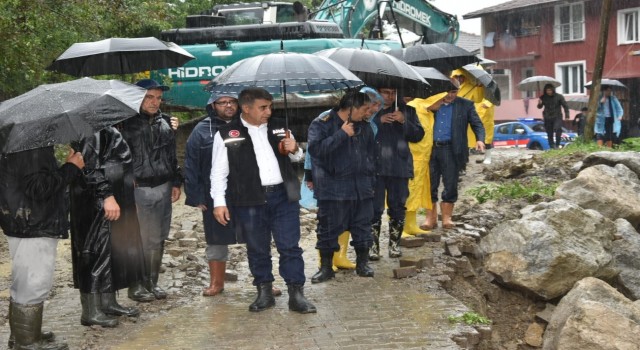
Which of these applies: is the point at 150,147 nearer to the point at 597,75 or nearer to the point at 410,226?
the point at 410,226

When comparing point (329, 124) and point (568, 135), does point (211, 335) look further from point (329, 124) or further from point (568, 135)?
point (568, 135)

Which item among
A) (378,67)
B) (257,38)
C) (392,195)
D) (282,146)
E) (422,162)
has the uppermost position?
(257,38)

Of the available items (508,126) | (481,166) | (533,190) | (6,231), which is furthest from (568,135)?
(6,231)

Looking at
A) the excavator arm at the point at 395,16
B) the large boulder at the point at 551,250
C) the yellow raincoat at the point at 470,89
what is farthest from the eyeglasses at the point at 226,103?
the excavator arm at the point at 395,16

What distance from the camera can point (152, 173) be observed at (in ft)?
23.4

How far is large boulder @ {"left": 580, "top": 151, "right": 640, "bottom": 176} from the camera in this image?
12.3 m

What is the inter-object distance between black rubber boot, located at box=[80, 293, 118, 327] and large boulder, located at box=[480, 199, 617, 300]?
12.7ft

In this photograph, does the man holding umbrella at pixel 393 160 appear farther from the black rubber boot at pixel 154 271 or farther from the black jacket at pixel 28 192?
the black jacket at pixel 28 192

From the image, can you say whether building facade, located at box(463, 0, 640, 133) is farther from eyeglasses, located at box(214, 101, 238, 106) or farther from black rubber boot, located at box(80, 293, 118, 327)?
black rubber boot, located at box(80, 293, 118, 327)

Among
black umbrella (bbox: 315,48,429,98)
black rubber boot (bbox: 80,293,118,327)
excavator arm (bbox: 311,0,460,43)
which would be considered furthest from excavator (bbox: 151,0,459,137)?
black rubber boot (bbox: 80,293,118,327)

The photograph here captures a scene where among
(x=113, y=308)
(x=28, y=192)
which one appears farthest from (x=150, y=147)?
(x=28, y=192)

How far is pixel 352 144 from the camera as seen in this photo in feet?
25.3

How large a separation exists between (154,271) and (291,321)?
1611 millimetres

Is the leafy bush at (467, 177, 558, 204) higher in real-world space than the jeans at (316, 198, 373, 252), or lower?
lower
